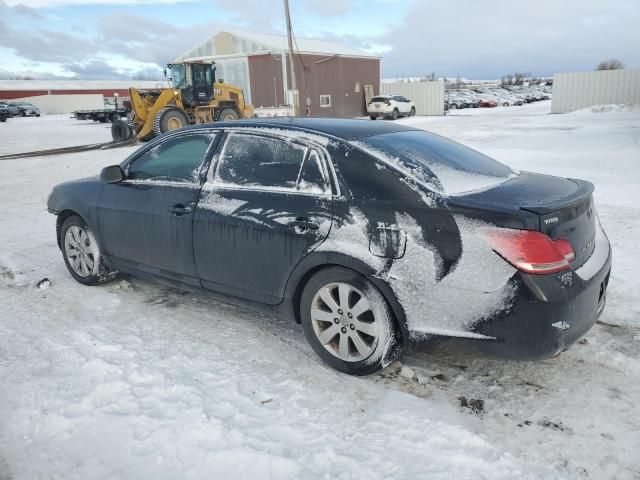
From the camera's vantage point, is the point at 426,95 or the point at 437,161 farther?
the point at 426,95

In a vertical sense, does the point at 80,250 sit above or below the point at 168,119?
below

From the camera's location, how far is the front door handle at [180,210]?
3779mm

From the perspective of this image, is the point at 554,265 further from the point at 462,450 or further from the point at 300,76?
the point at 300,76

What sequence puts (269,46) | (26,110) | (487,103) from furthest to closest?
(26,110) < (487,103) < (269,46)

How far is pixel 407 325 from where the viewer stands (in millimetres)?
2926

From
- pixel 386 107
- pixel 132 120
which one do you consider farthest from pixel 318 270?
pixel 386 107

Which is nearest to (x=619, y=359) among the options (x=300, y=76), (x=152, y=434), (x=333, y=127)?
(x=333, y=127)

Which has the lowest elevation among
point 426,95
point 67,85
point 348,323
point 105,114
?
point 348,323

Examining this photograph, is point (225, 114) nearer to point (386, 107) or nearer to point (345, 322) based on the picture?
point (386, 107)

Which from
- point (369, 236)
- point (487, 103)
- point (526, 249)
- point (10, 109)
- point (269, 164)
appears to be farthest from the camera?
point (487, 103)

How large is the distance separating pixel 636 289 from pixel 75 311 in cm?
456

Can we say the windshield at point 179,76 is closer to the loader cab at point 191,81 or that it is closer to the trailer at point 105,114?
the loader cab at point 191,81

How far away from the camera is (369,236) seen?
2936 millimetres

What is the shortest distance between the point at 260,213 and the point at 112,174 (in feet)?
5.36
